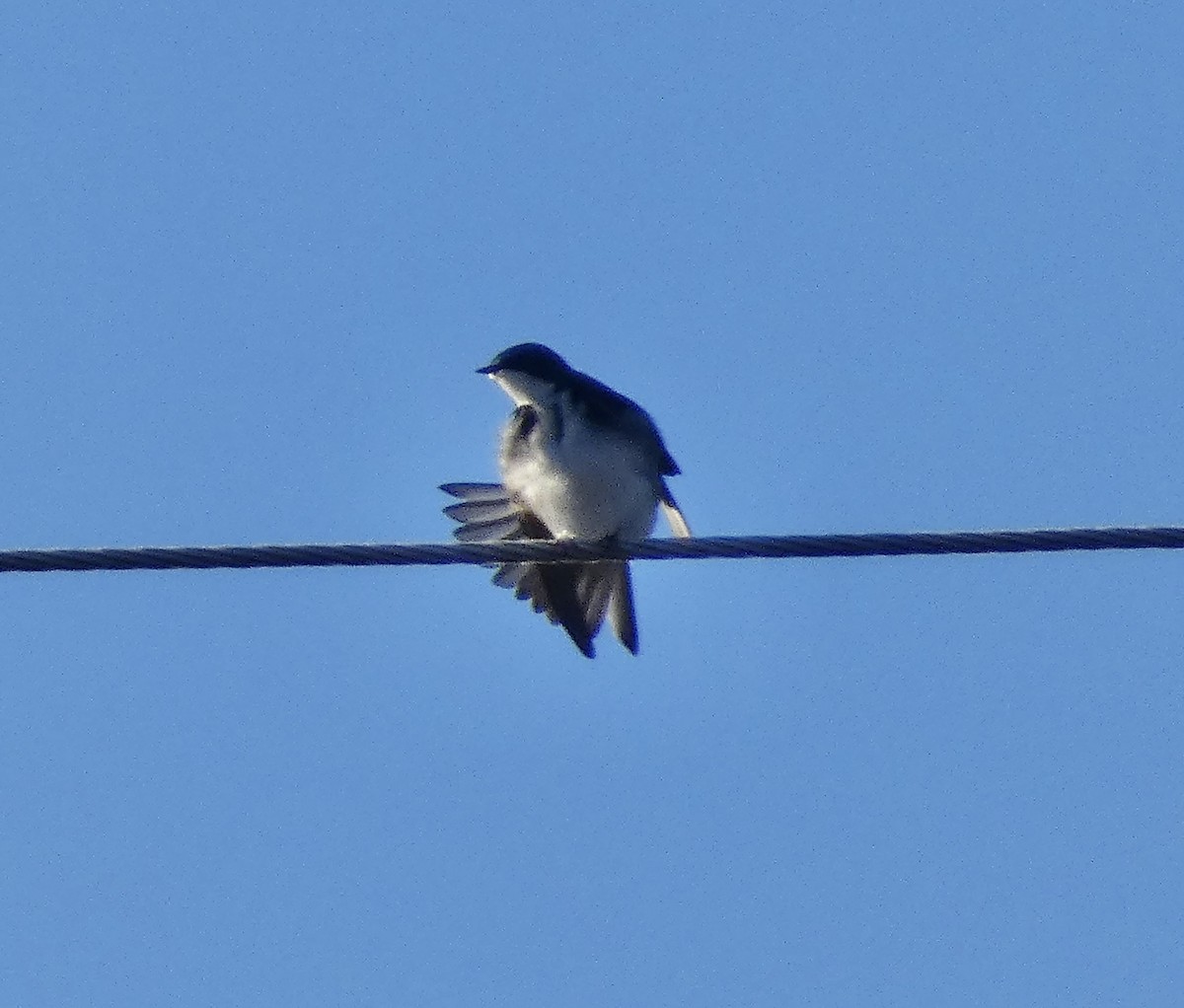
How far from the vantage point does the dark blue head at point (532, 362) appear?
794cm

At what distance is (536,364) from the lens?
26.2 feet

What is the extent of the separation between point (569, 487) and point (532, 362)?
1.62 ft

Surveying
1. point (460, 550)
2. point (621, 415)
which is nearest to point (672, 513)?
point (621, 415)

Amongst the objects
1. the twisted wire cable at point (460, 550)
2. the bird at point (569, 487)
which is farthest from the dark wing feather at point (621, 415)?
the twisted wire cable at point (460, 550)

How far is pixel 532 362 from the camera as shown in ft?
26.2

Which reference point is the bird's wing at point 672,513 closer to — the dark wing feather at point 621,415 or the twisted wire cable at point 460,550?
the dark wing feather at point 621,415

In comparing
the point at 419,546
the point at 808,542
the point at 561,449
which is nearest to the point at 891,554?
the point at 808,542

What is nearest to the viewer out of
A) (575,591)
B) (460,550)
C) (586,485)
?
(460,550)

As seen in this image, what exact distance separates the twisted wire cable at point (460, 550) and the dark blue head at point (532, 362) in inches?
101

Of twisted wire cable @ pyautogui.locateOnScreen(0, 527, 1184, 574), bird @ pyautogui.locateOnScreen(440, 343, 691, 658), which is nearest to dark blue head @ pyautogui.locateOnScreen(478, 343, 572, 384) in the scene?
bird @ pyautogui.locateOnScreen(440, 343, 691, 658)

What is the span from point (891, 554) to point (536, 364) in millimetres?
2882

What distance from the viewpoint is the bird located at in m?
7.75

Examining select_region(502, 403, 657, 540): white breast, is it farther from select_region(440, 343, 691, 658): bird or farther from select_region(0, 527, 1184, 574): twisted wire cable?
select_region(0, 527, 1184, 574): twisted wire cable

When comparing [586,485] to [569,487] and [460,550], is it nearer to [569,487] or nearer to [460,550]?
[569,487]
